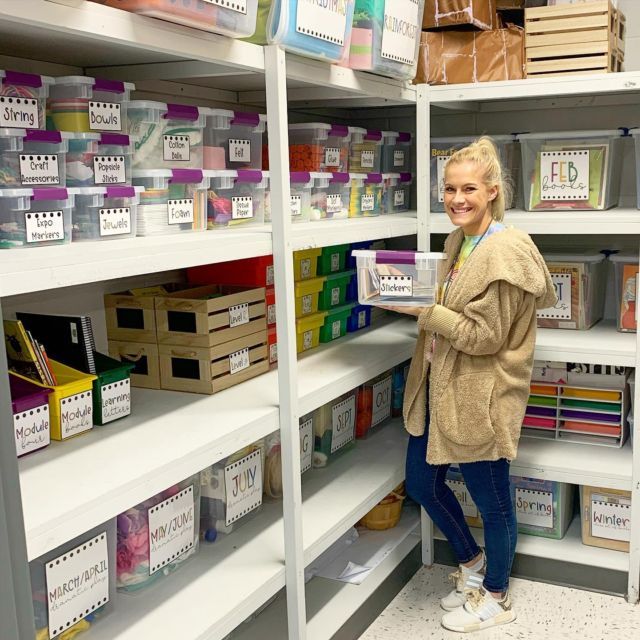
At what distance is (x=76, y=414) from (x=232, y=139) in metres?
0.88

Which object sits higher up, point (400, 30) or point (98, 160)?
point (400, 30)

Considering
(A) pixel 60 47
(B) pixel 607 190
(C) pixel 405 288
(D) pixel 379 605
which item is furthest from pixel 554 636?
(A) pixel 60 47

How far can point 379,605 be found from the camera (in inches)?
109

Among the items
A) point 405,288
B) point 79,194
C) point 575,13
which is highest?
point 575,13

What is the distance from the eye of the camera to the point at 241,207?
2150 millimetres

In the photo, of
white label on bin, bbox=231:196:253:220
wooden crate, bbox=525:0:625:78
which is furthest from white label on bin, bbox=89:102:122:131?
wooden crate, bbox=525:0:625:78

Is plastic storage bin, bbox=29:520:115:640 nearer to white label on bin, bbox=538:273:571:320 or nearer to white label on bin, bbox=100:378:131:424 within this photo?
white label on bin, bbox=100:378:131:424

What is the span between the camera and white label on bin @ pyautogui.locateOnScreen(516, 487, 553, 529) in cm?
302

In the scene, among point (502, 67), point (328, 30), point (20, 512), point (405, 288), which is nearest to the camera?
point (20, 512)

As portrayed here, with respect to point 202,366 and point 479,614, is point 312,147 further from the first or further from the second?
point 479,614

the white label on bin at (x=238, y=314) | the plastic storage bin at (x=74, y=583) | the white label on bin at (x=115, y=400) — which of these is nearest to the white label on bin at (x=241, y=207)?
the white label on bin at (x=238, y=314)

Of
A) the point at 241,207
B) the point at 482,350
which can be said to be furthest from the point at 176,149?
the point at 482,350

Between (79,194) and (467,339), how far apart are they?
1229 millimetres

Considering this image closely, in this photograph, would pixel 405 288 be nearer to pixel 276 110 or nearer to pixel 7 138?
pixel 276 110
